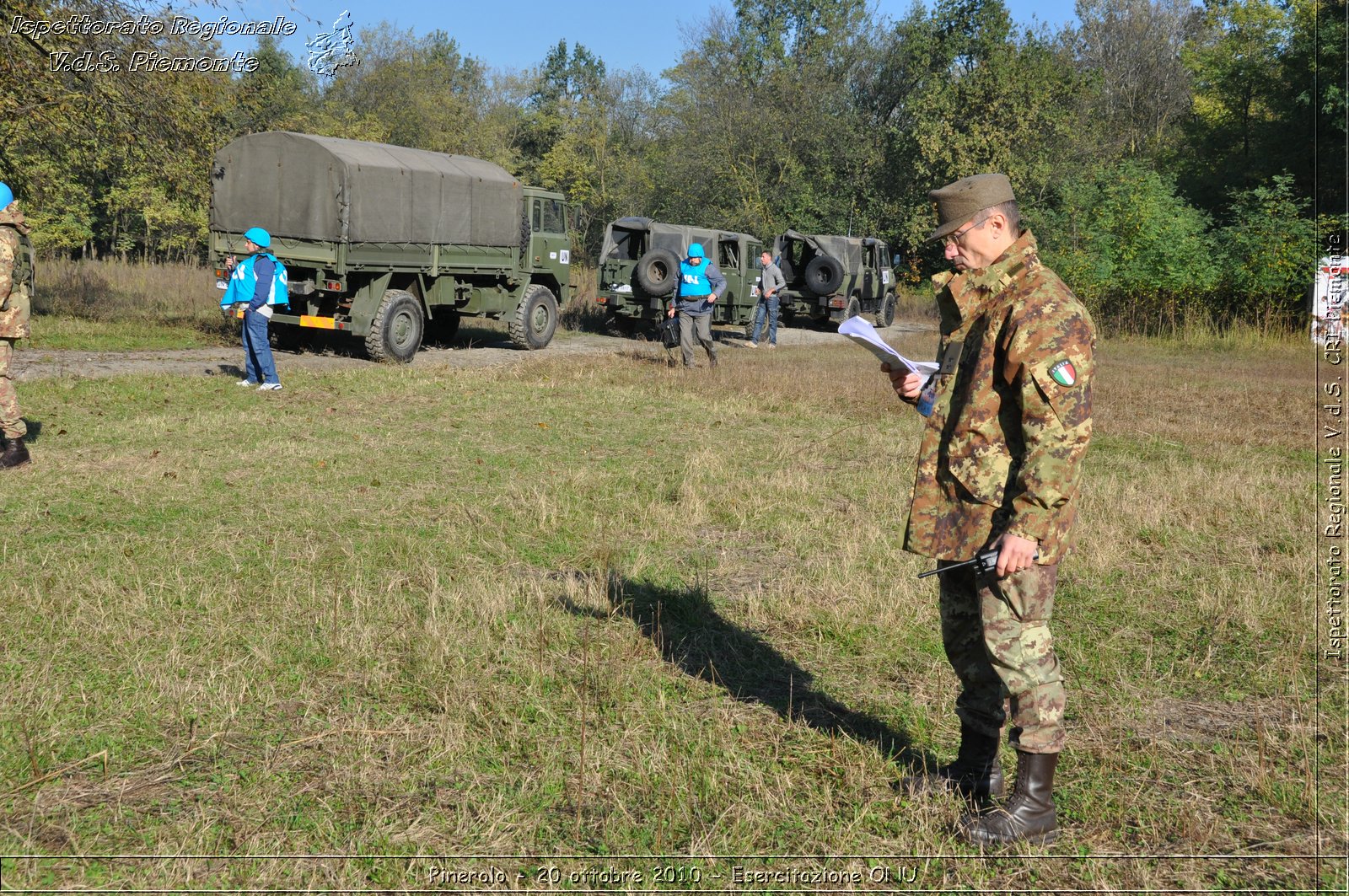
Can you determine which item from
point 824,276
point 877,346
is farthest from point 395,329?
point 877,346

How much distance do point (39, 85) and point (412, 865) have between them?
1500 centimetres

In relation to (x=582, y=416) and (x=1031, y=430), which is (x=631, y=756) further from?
(x=582, y=416)

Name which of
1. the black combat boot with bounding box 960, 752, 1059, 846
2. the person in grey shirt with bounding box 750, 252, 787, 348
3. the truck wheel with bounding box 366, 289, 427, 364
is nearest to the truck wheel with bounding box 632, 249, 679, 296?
the person in grey shirt with bounding box 750, 252, 787, 348

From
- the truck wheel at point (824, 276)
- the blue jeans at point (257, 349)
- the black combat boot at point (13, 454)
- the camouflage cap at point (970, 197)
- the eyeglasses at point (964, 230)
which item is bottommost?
the black combat boot at point (13, 454)

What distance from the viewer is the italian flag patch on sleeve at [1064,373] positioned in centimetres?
308

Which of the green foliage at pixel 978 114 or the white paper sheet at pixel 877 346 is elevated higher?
the green foliage at pixel 978 114

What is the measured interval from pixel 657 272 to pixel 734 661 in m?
17.5

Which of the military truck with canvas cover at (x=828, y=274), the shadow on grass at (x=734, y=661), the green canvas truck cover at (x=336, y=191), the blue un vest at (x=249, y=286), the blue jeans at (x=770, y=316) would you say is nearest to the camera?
the shadow on grass at (x=734, y=661)

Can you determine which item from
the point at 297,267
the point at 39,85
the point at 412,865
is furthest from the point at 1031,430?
the point at 39,85

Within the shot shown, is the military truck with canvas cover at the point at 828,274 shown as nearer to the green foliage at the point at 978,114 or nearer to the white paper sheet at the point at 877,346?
the green foliage at the point at 978,114

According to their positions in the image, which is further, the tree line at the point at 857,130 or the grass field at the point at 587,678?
the tree line at the point at 857,130

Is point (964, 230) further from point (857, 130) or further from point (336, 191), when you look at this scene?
point (857, 130)

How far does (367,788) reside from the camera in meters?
3.54

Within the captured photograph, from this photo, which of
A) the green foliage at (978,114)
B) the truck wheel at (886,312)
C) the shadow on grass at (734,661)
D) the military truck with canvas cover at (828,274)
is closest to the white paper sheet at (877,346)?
the shadow on grass at (734,661)
